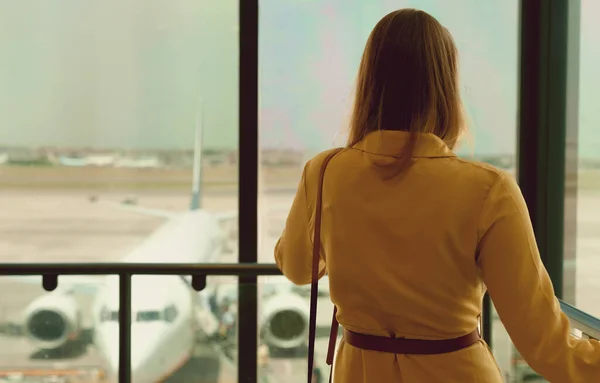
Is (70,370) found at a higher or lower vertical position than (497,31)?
lower

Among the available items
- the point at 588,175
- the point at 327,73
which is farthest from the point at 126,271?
the point at 588,175

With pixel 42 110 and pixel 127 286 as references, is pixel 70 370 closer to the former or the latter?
pixel 127 286

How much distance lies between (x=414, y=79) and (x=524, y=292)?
372 mm

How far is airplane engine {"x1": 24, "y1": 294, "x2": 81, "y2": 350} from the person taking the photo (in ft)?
8.72

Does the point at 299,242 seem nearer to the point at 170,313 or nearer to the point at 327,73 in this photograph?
the point at 170,313

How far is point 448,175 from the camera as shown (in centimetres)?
102

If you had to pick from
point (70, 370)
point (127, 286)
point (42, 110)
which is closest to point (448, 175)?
point (127, 286)

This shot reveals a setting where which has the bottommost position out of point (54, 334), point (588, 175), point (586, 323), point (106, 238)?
point (54, 334)

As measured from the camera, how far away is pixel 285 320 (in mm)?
2787

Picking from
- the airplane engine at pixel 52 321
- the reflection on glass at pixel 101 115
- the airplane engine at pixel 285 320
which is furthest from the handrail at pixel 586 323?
the airplane engine at pixel 52 321

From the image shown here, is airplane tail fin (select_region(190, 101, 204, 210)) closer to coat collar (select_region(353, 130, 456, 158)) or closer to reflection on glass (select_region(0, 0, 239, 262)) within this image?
reflection on glass (select_region(0, 0, 239, 262))

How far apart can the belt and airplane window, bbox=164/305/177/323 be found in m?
1.61

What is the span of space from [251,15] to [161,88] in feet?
2.16

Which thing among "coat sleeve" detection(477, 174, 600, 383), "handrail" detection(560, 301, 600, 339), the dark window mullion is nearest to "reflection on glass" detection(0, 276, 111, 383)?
the dark window mullion
